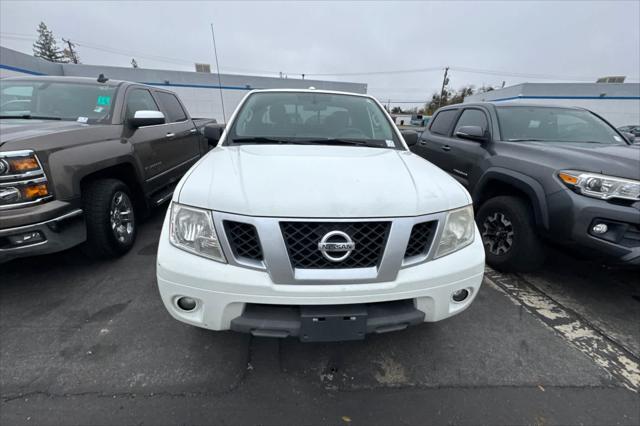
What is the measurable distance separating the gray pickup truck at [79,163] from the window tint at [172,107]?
0.19 ft

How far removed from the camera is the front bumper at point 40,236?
2.07 meters

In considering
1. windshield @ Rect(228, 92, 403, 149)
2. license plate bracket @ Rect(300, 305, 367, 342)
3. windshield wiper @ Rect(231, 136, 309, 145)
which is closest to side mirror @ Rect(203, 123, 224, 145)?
windshield @ Rect(228, 92, 403, 149)

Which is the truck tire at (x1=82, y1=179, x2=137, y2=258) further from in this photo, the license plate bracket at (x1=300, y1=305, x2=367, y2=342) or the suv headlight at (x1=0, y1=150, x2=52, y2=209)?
the license plate bracket at (x1=300, y1=305, x2=367, y2=342)

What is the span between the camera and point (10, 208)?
2.04 metres

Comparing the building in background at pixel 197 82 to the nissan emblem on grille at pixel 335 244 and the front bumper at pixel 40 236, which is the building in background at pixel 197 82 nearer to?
the front bumper at pixel 40 236

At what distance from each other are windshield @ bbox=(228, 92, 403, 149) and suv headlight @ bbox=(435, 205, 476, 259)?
1.02 m

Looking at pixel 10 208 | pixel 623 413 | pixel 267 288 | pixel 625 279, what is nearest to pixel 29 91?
pixel 10 208

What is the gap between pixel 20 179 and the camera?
6.71ft

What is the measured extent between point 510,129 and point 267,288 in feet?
11.5

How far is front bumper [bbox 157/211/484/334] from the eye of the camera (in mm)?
1368

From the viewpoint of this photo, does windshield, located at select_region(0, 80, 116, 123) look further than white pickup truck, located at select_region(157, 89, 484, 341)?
Yes

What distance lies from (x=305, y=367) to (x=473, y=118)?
150 inches

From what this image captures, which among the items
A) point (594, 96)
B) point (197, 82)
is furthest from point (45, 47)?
point (594, 96)

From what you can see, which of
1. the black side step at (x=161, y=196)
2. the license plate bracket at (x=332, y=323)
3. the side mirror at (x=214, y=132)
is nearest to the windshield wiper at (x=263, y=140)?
the side mirror at (x=214, y=132)
